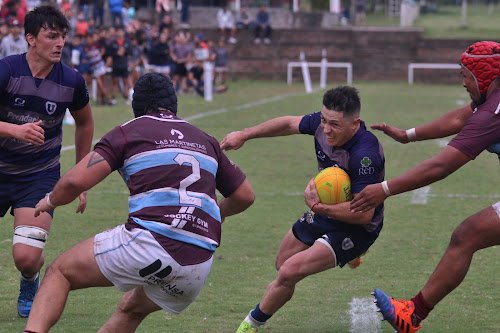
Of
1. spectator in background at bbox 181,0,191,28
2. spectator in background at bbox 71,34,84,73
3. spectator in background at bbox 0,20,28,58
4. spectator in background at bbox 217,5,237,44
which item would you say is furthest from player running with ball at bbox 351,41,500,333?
spectator in background at bbox 181,0,191,28

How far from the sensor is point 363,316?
6.91 meters

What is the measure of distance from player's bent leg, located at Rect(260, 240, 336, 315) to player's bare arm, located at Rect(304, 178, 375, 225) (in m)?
0.33

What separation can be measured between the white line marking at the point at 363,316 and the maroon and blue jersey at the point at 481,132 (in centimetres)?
178

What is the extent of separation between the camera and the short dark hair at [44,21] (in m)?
6.46

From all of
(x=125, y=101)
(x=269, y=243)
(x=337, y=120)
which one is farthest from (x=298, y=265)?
(x=125, y=101)

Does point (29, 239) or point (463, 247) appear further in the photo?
point (29, 239)

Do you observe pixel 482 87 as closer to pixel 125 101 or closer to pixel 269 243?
pixel 269 243

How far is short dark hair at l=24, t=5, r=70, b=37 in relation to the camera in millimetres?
6465

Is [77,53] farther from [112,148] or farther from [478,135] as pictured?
[112,148]

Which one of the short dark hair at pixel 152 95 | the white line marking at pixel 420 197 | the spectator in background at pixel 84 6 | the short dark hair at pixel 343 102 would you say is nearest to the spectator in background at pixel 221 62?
the spectator in background at pixel 84 6

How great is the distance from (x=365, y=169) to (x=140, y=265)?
1.93 meters

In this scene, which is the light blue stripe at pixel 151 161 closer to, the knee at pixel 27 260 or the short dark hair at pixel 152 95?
the short dark hair at pixel 152 95

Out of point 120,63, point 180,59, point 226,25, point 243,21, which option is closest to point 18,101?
point 120,63

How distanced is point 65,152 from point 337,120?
33.2 ft
